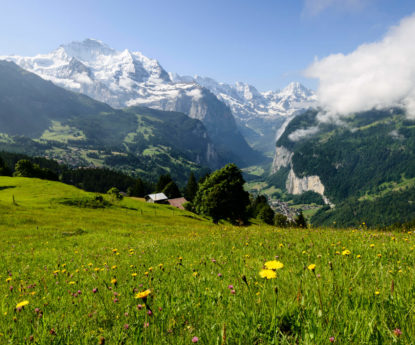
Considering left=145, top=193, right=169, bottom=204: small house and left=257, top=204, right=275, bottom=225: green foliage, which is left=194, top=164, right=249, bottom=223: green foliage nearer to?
left=257, top=204, right=275, bottom=225: green foliage

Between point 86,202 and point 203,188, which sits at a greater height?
point 203,188

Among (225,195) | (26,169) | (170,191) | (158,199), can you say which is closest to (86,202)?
(225,195)

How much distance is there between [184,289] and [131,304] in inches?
37.0

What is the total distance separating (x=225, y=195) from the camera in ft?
169

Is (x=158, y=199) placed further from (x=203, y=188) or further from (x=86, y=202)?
(x=86, y=202)

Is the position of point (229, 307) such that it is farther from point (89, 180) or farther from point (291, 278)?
point (89, 180)

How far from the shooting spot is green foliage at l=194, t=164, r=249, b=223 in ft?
169

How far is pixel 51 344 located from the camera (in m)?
2.48

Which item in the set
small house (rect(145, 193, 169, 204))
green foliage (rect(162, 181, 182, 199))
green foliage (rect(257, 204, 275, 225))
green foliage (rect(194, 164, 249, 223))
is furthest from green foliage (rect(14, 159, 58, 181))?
green foliage (rect(257, 204, 275, 225))

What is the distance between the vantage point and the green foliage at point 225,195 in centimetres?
5141

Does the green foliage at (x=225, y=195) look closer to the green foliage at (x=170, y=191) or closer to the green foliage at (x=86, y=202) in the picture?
the green foliage at (x=86, y=202)

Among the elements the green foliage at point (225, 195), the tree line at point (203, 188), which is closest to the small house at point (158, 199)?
the tree line at point (203, 188)

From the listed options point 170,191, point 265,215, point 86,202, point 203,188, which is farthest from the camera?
point 170,191

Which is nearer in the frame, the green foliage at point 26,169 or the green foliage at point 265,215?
Answer: the green foliage at point 26,169
